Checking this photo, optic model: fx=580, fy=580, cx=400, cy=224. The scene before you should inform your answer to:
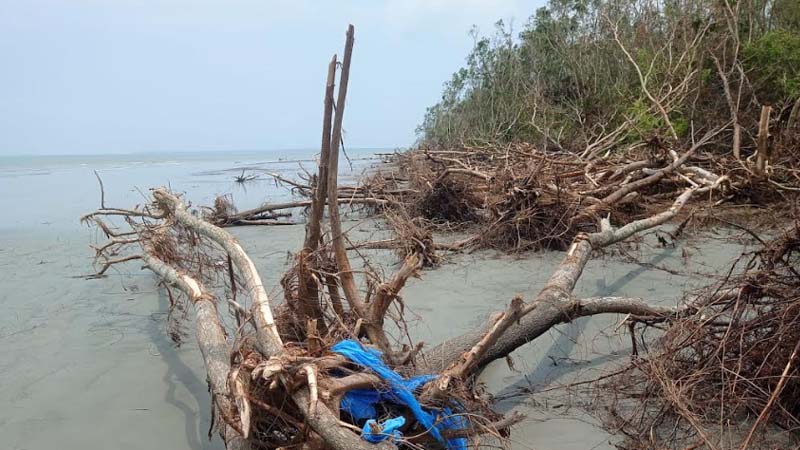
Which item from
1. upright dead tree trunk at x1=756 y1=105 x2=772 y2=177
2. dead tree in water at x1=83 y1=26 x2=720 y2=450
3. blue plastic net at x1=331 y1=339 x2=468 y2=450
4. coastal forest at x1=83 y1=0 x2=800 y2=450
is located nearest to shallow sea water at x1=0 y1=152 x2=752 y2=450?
coastal forest at x1=83 y1=0 x2=800 y2=450

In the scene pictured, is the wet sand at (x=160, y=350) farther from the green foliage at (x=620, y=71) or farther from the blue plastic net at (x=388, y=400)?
the green foliage at (x=620, y=71)

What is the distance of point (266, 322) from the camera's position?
2875 millimetres

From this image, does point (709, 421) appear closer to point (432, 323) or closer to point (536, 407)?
point (536, 407)

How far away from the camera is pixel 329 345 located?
8.71 feet

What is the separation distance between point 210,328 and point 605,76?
1942 cm

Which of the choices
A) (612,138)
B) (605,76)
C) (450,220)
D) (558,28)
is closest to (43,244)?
(450,220)

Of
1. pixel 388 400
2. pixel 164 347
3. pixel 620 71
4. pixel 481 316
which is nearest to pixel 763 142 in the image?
pixel 481 316

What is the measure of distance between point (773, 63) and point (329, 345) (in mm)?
12639

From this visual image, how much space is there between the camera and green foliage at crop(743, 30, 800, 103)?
38.2 ft

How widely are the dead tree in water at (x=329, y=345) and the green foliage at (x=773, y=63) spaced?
993 cm

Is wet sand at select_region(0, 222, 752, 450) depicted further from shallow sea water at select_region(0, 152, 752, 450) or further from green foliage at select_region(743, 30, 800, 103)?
green foliage at select_region(743, 30, 800, 103)

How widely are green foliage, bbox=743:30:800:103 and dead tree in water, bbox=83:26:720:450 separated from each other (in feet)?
32.6

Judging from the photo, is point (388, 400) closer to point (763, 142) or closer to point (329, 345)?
point (329, 345)

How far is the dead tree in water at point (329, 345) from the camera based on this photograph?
229cm
